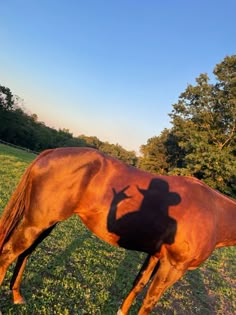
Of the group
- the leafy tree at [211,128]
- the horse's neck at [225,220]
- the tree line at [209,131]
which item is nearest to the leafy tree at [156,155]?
the tree line at [209,131]

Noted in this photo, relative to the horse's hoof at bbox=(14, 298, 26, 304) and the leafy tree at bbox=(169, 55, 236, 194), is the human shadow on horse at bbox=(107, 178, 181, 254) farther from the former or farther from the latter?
the leafy tree at bbox=(169, 55, 236, 194)

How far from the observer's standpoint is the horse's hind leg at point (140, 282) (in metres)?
3.81

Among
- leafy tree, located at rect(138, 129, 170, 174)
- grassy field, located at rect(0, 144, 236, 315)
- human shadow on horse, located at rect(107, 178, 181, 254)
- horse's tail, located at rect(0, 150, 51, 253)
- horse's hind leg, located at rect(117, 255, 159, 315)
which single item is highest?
leafy tree, located at rect(138, 129, 170, 174)

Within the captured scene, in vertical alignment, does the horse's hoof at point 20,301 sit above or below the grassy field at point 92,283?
below

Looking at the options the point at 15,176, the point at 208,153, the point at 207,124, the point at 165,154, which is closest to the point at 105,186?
the point at 15,176

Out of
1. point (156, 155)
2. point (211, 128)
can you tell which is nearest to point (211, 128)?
point (211, 128)

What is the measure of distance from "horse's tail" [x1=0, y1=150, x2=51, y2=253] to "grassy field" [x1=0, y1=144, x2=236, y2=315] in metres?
0.95

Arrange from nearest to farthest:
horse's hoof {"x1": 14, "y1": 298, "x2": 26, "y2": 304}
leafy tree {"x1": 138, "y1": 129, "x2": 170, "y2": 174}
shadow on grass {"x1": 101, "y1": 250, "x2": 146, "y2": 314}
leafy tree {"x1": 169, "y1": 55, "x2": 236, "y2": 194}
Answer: horse's hoof {"x1": 14, "y1": 298, "x2": 26, "y2": 304} < shadow on grass {"x1": 101, "y1": 250, "x2": 146, "y2": 314} < leafy tree {"x1": 169, "y1": 55, "x2": 236, "y2": 194} < leafy tree {"x1": 138, "y1": 129, "x2": 170, "y2": 174}

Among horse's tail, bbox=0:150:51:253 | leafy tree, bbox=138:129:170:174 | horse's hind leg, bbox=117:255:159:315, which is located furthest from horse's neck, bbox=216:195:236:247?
leafy tree, bbox=138:129:170:174

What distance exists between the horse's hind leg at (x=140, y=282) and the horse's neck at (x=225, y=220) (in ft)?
3.17

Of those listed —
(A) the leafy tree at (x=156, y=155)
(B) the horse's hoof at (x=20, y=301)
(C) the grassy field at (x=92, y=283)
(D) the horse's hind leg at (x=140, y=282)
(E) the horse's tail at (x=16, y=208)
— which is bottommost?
(B) the horse's hoof at (x=20, y=301)

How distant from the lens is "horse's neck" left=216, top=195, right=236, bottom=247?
3935 millimetres

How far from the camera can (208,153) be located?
26.1 m

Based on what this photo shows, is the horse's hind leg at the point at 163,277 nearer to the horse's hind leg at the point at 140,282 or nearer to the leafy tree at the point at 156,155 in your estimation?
the horse's hind leg at the point at 140,282
